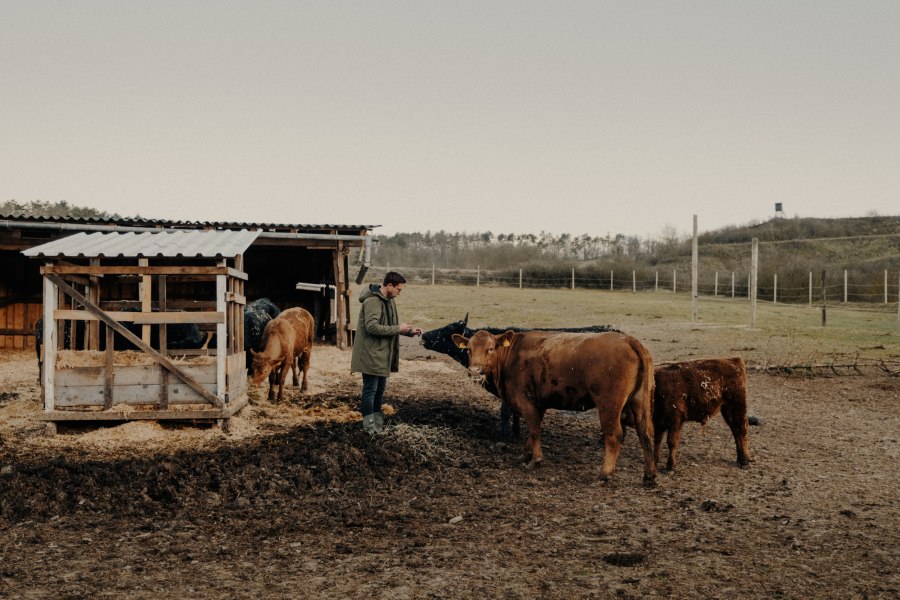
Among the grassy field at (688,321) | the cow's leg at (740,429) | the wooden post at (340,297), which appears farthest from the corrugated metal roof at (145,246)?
the grassy field at (688,321)

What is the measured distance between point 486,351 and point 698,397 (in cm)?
231

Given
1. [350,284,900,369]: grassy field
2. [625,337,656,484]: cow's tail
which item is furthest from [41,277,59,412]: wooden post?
[350,284,900,369]: grassy field

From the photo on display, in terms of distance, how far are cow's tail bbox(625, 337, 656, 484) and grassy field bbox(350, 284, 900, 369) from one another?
903 centimetres

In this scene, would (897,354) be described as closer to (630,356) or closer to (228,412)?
(630,356)

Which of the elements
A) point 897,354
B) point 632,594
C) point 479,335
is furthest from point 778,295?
point 632,594

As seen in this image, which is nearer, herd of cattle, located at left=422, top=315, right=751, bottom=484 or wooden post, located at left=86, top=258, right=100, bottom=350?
herd of cattle, located at left=422, top=315, right=751, bottom=484

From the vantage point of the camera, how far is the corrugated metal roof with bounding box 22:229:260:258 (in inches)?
333

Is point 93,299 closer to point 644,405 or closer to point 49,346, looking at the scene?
point 49,346

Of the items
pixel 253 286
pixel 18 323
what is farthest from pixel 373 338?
pixel 18 323

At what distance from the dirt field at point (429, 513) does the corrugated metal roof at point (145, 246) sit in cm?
209

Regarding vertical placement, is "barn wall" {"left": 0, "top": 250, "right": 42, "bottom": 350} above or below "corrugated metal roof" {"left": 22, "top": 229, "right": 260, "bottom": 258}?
below

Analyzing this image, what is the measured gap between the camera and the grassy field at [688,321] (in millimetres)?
17891

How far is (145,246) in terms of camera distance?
8.98m

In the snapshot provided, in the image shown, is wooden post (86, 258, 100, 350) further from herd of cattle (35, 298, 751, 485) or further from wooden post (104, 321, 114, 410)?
herd of cattle (35, 298, 751, 485)
